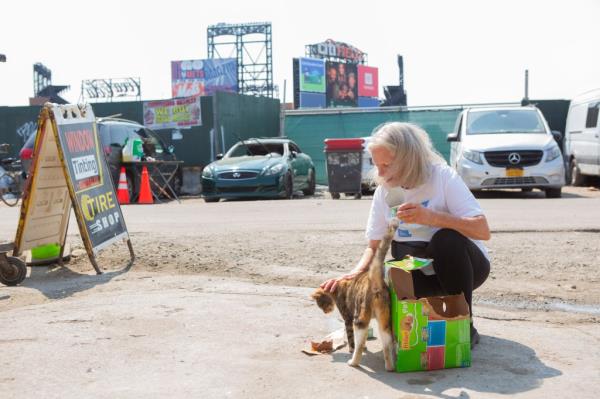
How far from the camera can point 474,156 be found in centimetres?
1508

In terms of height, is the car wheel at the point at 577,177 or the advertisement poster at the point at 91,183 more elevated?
the advertisement poster at the point at 91,183

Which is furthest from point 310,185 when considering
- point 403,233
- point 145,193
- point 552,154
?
point 403,233

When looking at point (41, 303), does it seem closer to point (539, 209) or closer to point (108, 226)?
point (108, 226)

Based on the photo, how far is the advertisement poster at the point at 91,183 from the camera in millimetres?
7070

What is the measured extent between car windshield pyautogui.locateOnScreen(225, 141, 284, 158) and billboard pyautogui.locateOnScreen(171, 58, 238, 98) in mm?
49378


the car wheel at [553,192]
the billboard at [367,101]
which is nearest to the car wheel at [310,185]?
the car wheel at [553,192]

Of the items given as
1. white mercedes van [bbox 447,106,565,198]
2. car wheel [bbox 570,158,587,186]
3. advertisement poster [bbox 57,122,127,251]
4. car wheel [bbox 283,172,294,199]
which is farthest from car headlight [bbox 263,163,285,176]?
advertisement poster [bbox 57,122,127,251]

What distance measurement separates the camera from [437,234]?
4105 mm

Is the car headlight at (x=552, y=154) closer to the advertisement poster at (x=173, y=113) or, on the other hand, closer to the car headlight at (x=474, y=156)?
the car headlight at (x=474, y=156)

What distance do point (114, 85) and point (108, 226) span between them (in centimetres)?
6459

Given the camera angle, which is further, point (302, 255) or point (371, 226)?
point (302, 255)

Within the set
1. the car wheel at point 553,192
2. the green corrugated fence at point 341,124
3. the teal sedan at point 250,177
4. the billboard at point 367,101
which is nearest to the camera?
the car wheel at point 553,192

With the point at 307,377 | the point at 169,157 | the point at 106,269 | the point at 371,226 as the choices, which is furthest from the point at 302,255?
the point at 169,157

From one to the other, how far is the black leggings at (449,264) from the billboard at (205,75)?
63.1 metres
